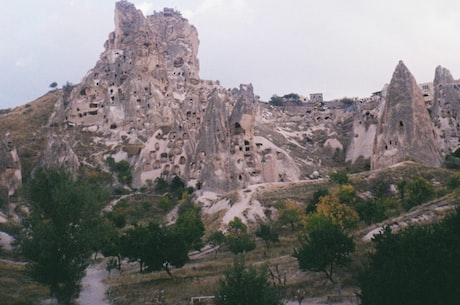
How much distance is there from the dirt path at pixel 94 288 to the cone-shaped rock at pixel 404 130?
117 ft

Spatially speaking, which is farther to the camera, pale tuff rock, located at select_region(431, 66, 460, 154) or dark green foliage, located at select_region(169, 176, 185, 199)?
pale tuff rock, located at select_region(431, 66, 460, 154)

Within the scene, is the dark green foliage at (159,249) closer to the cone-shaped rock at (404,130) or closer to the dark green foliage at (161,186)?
the dark green foliage at (161,186)

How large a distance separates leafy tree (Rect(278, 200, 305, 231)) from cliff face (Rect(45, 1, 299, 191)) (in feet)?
50.1

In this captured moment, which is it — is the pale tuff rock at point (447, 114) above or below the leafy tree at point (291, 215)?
above

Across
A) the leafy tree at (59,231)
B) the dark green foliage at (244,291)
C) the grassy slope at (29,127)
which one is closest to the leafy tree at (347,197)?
the leafy tree at (59,231)

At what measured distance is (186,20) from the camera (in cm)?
13425

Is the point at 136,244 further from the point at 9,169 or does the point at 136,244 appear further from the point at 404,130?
the point at 9,169

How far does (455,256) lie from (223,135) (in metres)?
46.6

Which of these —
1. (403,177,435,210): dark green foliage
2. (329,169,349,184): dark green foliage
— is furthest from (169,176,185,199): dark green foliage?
(403,177,435,210): dark green foliage

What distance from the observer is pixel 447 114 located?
7288 centimetres

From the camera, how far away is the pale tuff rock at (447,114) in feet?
228

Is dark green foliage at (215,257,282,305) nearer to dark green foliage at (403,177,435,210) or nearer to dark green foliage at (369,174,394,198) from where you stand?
dark green foliage at (403,177,435,210)

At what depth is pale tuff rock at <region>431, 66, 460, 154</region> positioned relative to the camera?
228ft

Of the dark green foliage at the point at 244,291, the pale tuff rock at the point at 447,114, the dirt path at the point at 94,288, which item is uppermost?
the pale tuff rock at the point at 447,114
